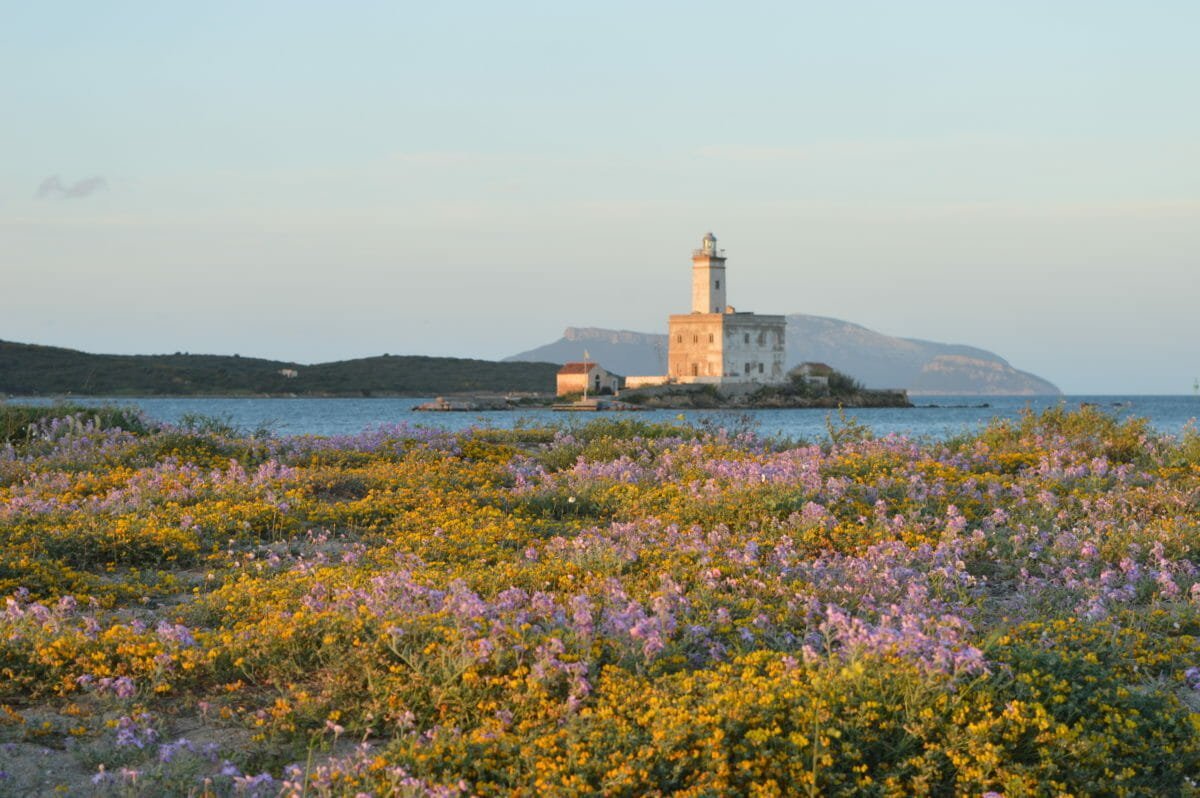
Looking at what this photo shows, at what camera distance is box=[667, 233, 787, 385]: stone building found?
10306 cm

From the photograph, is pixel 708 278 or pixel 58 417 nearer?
pixel 58 417

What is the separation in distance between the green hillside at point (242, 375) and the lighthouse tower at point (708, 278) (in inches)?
1521

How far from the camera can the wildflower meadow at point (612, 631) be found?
16.5 ft

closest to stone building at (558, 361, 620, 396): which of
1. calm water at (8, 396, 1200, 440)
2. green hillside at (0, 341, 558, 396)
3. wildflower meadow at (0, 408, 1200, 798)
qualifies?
calm water at (8, 396, 1200, 440)

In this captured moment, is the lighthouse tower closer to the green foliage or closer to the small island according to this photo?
the small island

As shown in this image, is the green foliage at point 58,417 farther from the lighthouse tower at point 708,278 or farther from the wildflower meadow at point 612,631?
the lighthouse tower at point 708,278

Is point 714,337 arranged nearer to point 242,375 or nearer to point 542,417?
point 542,417

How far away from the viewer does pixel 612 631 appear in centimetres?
625

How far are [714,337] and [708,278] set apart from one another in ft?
17.2

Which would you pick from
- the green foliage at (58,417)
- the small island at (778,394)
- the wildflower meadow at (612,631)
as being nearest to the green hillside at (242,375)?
the small island at (778,394)

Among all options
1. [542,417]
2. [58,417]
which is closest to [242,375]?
[542,417]

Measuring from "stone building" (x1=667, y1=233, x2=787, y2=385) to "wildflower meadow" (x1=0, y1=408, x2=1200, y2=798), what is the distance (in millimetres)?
91172

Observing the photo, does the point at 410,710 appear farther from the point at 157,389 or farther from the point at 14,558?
the point at 157,389

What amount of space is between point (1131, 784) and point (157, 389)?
12519 centimetres
